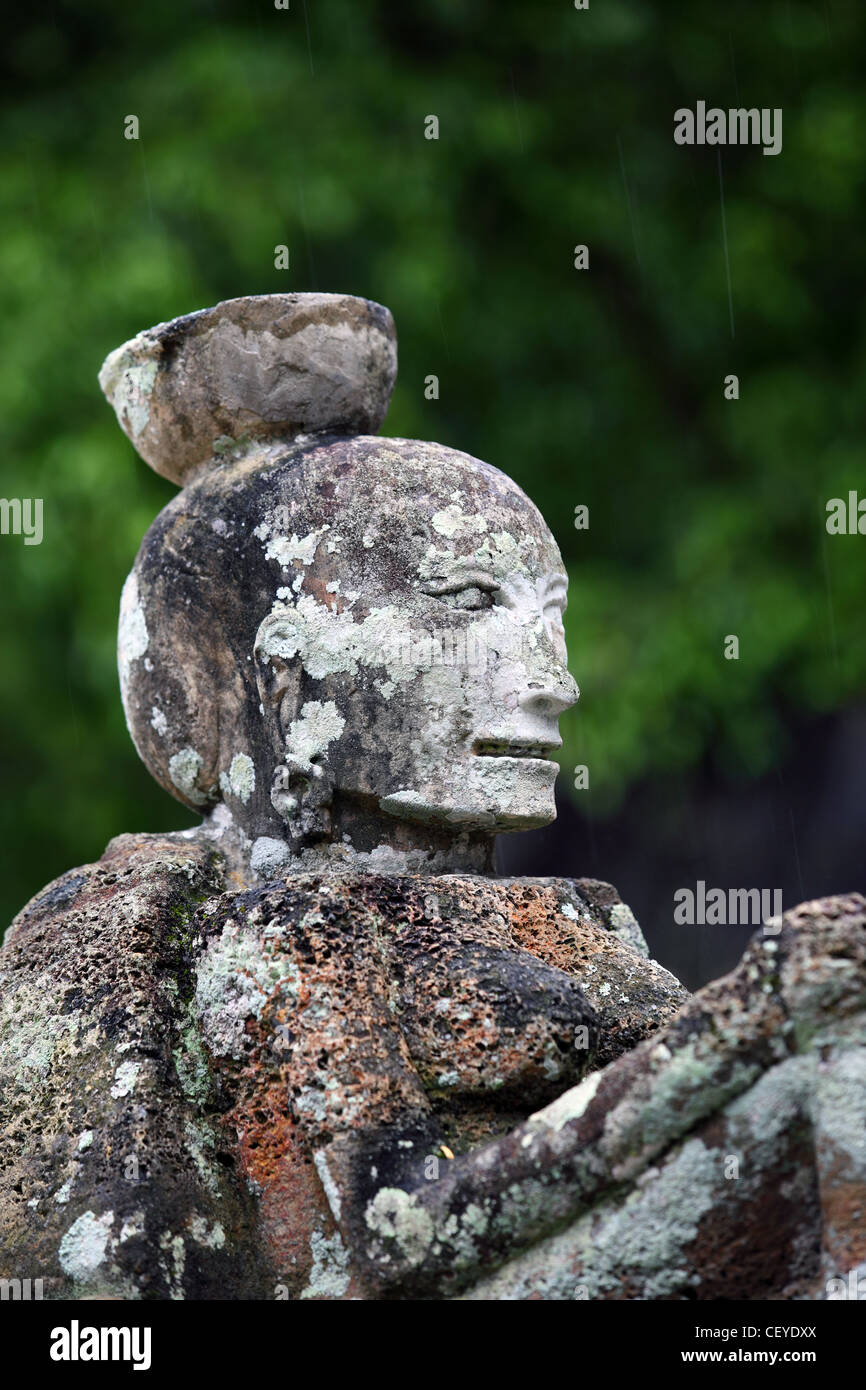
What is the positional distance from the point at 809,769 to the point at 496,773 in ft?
13.3

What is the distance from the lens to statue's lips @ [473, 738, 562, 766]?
3.59m

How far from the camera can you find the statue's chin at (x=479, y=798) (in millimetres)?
3568

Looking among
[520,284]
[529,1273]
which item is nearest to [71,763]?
[520,284]

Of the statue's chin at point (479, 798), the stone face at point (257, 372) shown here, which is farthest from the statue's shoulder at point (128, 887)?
the stone face at point (257, 372)

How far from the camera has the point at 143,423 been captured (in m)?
4.04

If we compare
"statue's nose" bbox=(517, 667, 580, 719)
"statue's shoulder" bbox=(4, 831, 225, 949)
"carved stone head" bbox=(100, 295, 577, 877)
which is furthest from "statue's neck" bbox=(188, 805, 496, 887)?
"statue's nose" bbox=(517, 667, 580, 719)

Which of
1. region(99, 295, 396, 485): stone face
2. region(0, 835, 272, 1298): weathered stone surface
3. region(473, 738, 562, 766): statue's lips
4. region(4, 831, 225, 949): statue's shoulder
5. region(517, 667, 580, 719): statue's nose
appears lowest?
region(0, 835, 272, 1298): weathered stone surface

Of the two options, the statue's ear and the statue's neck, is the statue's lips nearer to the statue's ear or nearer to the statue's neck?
the statue's neck

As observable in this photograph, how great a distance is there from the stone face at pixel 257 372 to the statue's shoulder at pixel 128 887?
86 cm

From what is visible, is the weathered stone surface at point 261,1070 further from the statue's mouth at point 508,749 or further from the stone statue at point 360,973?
the statue's mouth at point 508,749

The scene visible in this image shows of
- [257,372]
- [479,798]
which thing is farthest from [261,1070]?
[257,372]

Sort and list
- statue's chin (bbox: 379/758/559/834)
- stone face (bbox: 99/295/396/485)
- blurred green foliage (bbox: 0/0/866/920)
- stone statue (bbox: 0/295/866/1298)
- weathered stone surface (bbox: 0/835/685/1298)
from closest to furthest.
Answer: stone statue (bbox: 0/295/866/1298)
weathered stone surface (bbox: 0/835/685/1298)
statue's chin (bbox: 379/758/559/834)
stone face (bbox: 99/295/396/485)
blurred green foliage (bbox: 0/0/866/920)

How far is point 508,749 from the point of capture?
3.62 m
